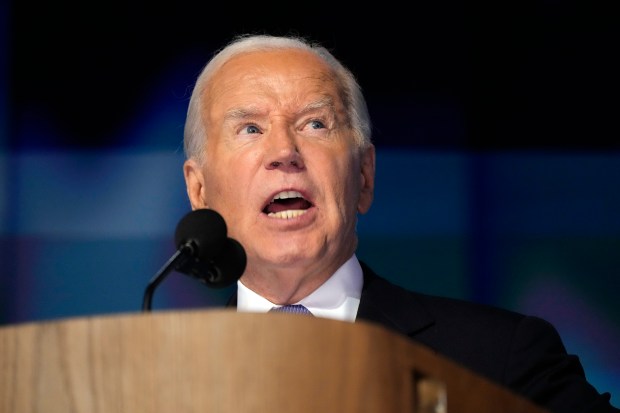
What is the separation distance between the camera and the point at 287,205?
7.69 ft

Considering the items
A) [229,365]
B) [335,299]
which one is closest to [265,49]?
[335,299]

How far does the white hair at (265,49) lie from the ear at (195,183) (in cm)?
2

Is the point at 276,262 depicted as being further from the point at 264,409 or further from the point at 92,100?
the point at 264,409

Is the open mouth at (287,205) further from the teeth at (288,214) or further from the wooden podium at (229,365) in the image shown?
the wooden podium at (229,365)

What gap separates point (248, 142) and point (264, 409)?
1.32 meters

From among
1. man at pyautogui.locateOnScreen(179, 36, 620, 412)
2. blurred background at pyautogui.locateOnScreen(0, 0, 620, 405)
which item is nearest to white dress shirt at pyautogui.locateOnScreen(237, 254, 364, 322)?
man at pyautogui.locateOnScreen(179, 36, 620, 412)

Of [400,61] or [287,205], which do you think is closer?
[287,205]

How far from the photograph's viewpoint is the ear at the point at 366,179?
8.39 feet

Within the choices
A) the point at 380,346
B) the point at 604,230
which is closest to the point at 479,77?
the point at 604,230

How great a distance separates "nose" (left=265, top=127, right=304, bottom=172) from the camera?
7.63 feet

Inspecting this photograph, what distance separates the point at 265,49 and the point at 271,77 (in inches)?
4.2

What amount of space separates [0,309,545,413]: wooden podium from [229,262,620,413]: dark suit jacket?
3.22ft

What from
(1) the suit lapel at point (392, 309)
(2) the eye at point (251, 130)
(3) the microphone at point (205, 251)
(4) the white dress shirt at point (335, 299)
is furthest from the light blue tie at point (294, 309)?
(3) the microphone at point (205, 251)

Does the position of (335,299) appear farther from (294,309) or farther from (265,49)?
(265,49)
